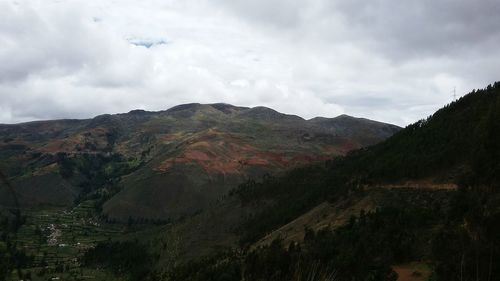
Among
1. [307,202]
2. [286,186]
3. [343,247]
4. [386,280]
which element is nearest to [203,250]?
[307,202]

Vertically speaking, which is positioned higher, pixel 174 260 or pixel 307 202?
pixel 307 202

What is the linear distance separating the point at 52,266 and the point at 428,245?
157745 millimetres

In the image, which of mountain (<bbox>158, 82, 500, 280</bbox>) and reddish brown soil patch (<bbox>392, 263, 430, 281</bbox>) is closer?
mountain (<bbox>158, 82, 500, 280</bbox>)

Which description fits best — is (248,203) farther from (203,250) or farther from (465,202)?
(465,202)

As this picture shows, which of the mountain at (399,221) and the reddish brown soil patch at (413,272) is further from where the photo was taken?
the reddish brown soil patch at (413,272)

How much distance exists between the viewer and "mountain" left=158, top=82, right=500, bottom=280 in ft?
98.7

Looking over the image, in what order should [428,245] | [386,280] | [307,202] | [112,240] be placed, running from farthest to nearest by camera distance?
1. [112,240]
2. [307,202]
3. [428,245]
4. [386,280]

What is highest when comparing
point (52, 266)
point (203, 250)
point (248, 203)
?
point (248, 203)

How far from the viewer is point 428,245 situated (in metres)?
54.6

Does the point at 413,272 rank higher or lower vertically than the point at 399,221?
lower

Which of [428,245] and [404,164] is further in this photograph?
[404,164]

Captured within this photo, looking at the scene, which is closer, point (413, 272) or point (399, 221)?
point (413, 272)

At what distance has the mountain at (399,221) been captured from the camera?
98.7 feet

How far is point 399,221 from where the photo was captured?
218ft
